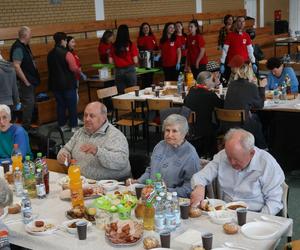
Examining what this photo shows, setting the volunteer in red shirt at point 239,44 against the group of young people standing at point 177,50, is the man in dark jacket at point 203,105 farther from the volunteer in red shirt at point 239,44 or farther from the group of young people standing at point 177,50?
the group of young people standing at point 177,50

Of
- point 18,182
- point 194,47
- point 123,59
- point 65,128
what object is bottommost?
point 65,128

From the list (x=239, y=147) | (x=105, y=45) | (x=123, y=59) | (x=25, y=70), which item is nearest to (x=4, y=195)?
(x=239, y=147)

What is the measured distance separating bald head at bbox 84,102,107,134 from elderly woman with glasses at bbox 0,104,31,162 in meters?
0.75

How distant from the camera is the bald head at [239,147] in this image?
3.16m

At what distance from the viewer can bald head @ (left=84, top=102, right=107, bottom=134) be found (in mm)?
4055

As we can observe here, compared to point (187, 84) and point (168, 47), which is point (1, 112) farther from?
point (168, 47)

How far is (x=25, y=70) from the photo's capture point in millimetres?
7590

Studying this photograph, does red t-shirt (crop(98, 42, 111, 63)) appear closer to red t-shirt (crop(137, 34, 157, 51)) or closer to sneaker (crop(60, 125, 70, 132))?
red t-shirt (crop(137, 34, 157, 51))

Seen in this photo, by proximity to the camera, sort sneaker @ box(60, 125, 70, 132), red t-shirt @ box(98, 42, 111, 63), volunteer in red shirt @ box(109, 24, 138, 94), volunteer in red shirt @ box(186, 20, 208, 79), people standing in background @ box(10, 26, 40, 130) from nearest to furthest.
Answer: people standing in background @ box(10, 26, 40, 130)
sneaker @ box(60, 125, 70, 132)
volunteer in red shirt @ box(109, 24, 138, 94)
volunteer in red shirt @ box(186, 20, 208, 79)
red t-shirt @ box(98, 42, 111, 63)

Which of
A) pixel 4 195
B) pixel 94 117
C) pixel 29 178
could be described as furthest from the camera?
pixel 94 117

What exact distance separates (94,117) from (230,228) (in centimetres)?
172

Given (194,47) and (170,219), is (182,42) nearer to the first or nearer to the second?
(194,47)

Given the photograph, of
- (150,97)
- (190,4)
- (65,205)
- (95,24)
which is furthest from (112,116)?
(190,4)

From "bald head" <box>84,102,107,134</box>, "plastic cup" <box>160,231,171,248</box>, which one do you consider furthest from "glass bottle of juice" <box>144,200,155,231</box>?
"bald head" <box>84,102,107,134</box>
